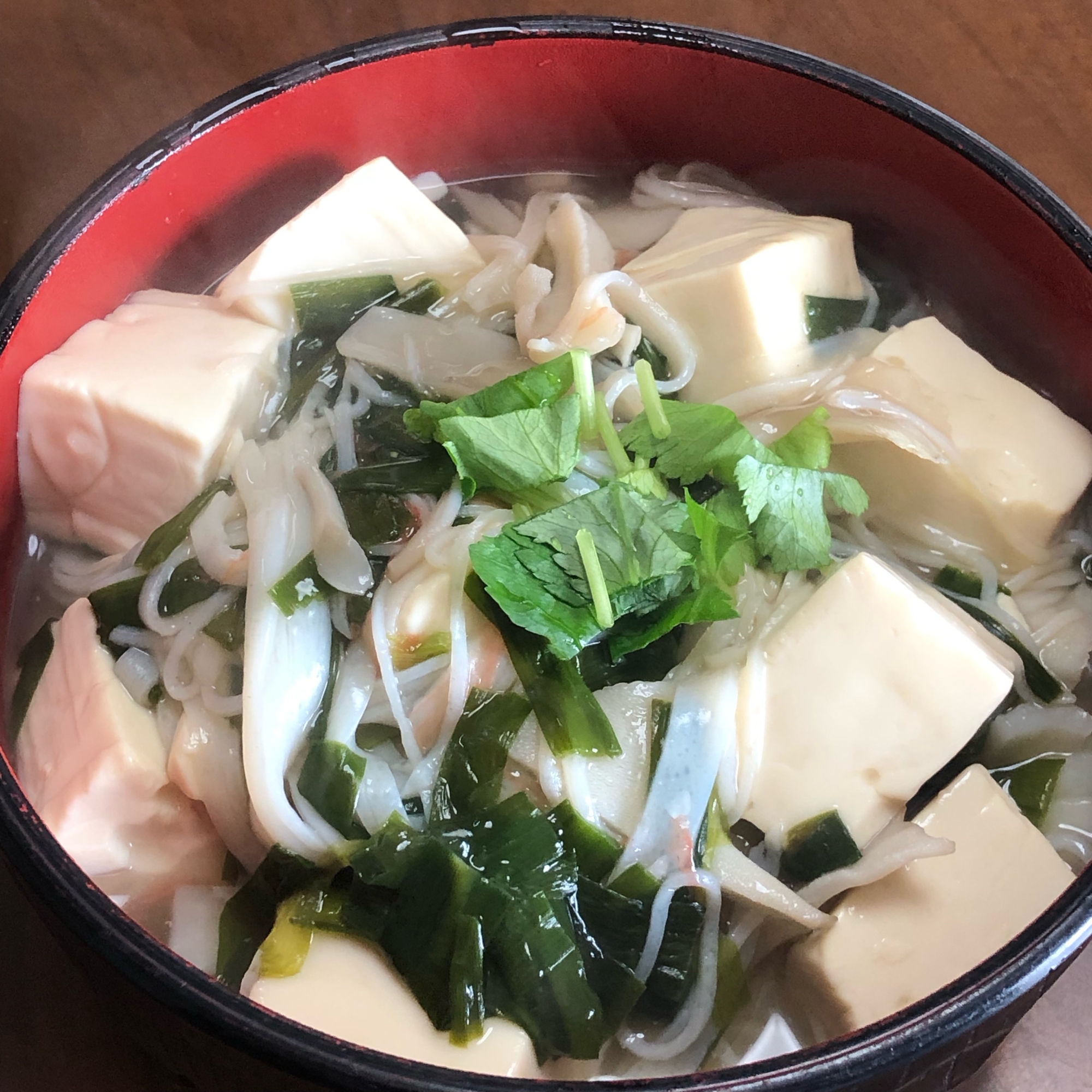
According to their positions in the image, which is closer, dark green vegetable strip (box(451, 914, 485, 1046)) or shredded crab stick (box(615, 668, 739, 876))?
dark green vegetable strip (box(451, 914, 485, 1046))

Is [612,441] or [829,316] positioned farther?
[829,316]

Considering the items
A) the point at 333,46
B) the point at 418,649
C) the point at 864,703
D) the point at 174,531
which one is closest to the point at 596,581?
the point at 418,649

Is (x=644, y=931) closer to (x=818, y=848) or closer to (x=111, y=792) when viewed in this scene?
(x=818, y=848)

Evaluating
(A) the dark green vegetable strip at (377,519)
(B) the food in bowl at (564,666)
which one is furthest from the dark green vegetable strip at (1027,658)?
(A) the dark green vegetable strip at (377,519)

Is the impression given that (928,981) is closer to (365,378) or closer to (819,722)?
(819,722)

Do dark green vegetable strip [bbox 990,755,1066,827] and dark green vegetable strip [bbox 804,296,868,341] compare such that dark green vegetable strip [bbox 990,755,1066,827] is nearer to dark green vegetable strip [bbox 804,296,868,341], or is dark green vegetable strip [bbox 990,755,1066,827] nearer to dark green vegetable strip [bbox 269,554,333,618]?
dark green vegetable strip [bbox 804,296,868,341]

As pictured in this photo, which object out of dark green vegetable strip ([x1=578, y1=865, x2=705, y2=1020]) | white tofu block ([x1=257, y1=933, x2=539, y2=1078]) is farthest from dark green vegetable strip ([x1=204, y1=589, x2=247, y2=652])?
dark green vegetable strip ([x1=578, y1=865, x2=705, y2=1020])

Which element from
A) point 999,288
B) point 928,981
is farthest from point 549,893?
point 999,288
